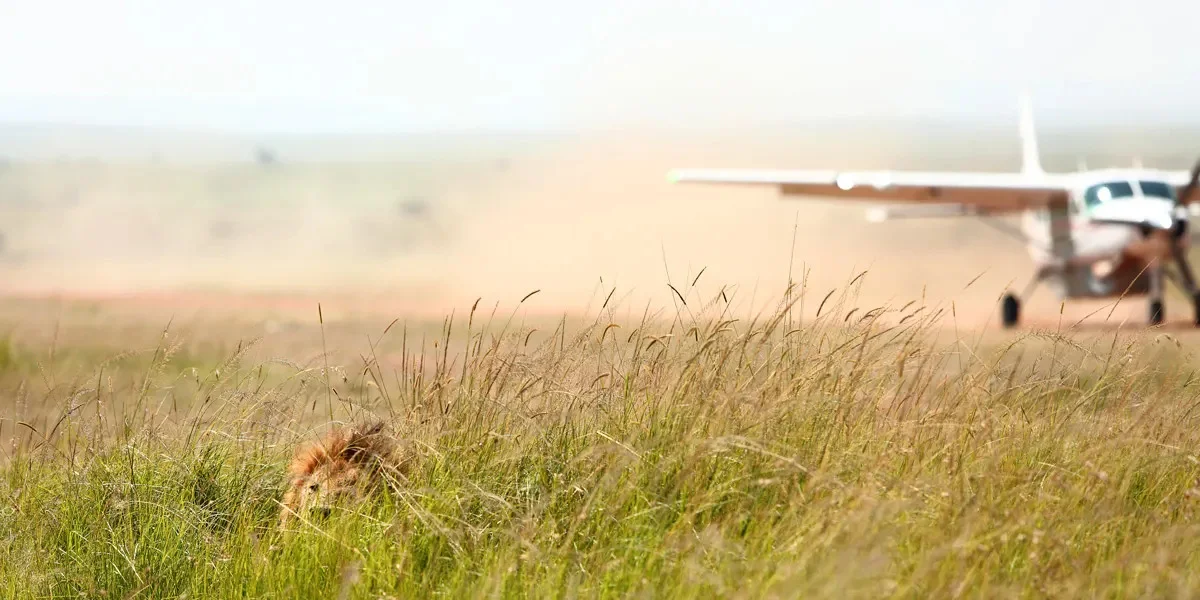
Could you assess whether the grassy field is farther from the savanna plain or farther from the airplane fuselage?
the airplane fuselage

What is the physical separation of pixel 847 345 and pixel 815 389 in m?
0.25

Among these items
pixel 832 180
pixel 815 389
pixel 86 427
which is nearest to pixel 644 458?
pixel 815 389

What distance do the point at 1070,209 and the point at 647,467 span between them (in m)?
24.9

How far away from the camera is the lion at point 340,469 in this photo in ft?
14.2

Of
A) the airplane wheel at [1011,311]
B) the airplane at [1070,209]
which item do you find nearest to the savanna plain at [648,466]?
the airplane at [1070,209]

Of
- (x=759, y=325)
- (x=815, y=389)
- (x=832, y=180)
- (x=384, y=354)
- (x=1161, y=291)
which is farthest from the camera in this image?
(x=832, y=180)

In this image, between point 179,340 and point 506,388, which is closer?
point 506,388

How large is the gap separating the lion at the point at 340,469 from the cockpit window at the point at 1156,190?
23267 mm

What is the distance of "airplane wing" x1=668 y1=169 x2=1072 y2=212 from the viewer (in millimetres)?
26203

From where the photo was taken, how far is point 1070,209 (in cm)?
2667

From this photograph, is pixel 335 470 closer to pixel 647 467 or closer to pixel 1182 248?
pixel 647 467

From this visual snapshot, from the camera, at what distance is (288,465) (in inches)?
193

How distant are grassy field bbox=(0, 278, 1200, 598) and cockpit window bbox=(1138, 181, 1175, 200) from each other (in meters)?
20.8

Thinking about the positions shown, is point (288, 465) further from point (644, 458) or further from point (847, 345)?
point (847, 345)
